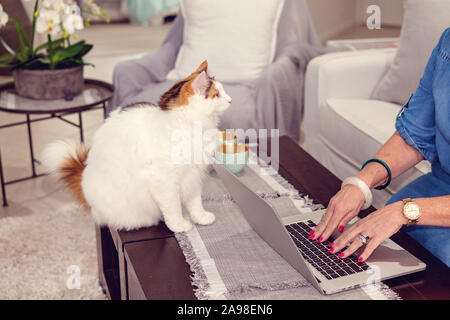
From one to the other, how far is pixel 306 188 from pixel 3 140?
2.19m

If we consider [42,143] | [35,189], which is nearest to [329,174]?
[35,189]

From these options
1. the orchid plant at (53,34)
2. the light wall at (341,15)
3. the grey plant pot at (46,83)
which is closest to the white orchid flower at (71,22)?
the orchid plant at (53,34)

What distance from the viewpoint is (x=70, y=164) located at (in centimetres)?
130

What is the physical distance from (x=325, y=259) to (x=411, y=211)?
0.69 ft

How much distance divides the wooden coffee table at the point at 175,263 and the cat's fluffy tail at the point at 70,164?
154 mm

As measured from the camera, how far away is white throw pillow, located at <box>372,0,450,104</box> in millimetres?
1875

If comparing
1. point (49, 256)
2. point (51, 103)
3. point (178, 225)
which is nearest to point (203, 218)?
point (178, 225)

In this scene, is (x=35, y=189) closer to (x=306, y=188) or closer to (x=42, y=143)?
(x=42, y=143)

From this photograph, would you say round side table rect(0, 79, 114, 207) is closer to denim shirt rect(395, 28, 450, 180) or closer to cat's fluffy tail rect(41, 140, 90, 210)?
cat's fluffy tail rect(41, 140, 90, 210)

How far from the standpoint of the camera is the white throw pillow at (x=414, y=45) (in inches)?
73.8

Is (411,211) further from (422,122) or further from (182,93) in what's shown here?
(182,93)

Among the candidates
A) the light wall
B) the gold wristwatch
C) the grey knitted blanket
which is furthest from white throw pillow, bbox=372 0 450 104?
the light wall

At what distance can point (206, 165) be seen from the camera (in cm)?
115

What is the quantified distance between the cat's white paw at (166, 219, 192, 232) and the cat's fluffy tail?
30 cm
